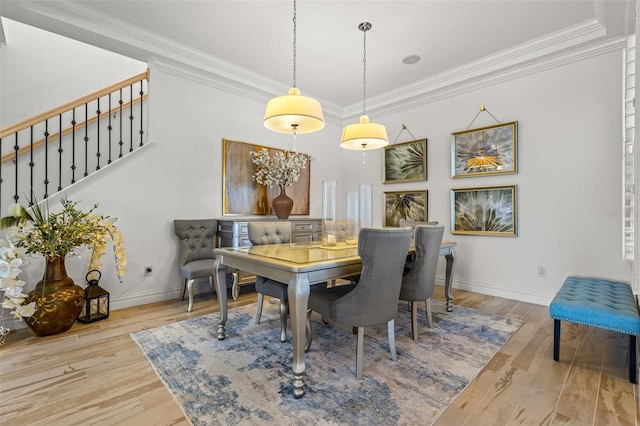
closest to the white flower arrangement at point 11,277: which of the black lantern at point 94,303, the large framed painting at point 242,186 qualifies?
the black lantern at point 94,303

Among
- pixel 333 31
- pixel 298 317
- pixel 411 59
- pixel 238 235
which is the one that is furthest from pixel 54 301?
pixel 411 59

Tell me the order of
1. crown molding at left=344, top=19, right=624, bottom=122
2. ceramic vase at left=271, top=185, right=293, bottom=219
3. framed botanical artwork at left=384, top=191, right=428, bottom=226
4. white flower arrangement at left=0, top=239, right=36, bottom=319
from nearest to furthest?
1. white flower arrangement at left=0, top=239, right=36, bottom=319
2. crown molding at left=344, top=19, right=624, bottom=122
3. ceramic vase at left=271, top=185, right=293, bottom=219
4. framed botanical artwork at left=384, top=191, right=428, bottom=226

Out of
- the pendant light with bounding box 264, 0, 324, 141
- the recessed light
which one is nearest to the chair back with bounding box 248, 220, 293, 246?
the pendant light with bounding box 264, 0, 324, 141

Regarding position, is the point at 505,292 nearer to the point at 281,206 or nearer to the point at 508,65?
the point at 508,65

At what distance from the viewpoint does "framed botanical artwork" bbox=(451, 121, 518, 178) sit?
370cm

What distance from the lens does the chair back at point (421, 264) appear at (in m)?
2.43

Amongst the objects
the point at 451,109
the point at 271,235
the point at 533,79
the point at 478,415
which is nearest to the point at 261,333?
the point at 271,235

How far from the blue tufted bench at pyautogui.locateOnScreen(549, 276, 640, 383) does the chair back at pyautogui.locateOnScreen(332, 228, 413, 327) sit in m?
1.23

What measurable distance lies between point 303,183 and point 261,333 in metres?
2.95

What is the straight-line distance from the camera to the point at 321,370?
2.01m

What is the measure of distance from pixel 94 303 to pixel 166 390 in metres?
1.73

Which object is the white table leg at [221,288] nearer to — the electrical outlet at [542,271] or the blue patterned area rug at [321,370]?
the blue patterned area rug at [321,370]

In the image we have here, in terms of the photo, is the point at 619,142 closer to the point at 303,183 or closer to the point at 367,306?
the point at 367,306

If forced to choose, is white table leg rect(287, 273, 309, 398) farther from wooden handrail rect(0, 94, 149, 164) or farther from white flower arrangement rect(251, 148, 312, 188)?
wooden handrail rect(0, 94, 149, 164)
